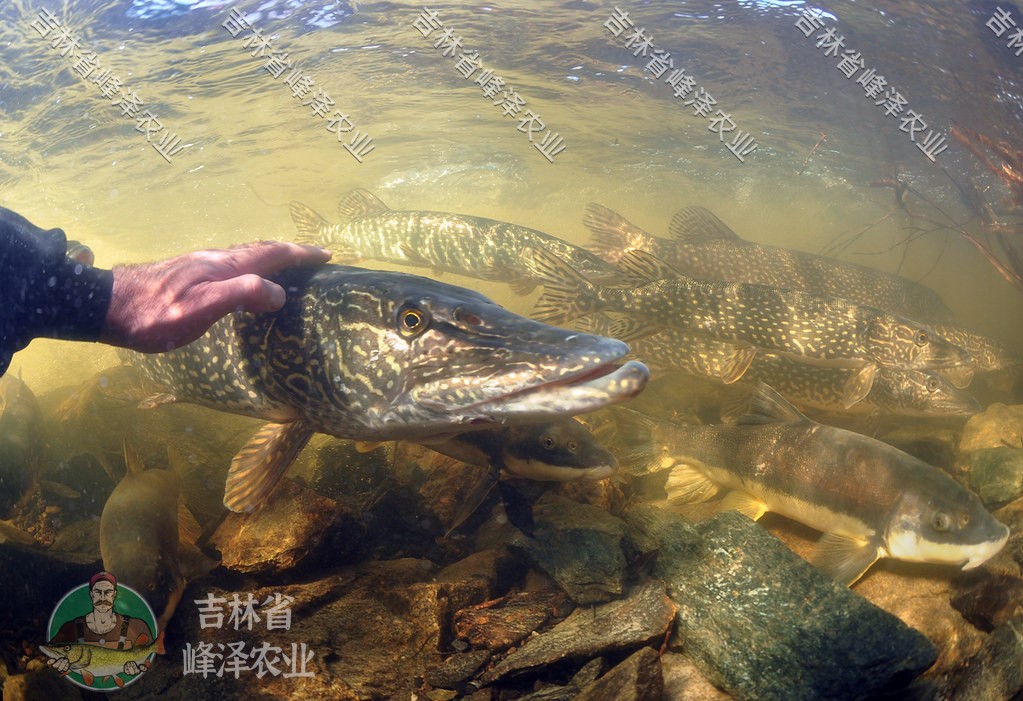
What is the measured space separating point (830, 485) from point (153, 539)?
5.01 m

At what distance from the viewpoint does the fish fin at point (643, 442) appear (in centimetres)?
514

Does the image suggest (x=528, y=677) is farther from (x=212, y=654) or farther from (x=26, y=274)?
(x=26, y=274)

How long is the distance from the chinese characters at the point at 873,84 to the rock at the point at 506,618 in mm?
13347

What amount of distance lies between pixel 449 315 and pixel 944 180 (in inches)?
1294

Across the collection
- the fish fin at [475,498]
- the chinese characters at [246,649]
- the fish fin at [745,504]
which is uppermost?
the fish fin at [745,504]

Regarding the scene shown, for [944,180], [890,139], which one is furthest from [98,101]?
[944,180]

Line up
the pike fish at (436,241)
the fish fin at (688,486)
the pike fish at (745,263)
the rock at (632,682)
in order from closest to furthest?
the rock at (632,682), the fish fin at (688,486), the pike fish at (436,241), the pike fish at (745,263)

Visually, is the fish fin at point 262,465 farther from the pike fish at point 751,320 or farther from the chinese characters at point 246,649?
the pike fish at point 751,320

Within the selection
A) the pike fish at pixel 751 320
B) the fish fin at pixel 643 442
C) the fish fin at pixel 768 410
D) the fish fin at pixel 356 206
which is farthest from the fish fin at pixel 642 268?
the fish fin at pixel 356 206

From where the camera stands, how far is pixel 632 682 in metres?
2.58

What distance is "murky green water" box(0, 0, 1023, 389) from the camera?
37.0ft

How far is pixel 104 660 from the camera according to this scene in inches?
122

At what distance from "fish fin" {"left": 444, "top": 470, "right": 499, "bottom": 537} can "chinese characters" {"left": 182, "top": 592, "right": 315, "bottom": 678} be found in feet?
4.31

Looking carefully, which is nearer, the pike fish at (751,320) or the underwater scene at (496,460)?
the underwater scene at (496,460)
